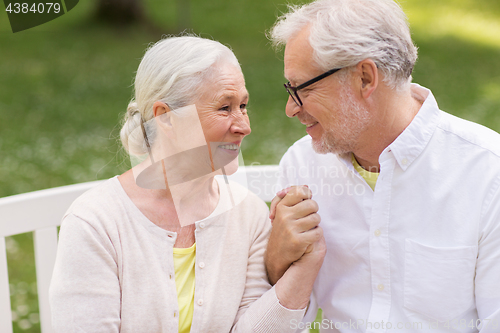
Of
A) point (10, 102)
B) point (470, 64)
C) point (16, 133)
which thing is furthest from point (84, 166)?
point (470, 64)

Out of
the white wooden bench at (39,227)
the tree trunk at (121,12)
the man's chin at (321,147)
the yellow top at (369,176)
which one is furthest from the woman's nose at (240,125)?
the tree trunk at (121,12)

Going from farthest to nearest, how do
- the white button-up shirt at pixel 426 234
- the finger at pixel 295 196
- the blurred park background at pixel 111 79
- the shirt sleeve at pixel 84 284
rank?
the blurred park background at pixel 111 79
the finger at pixel 295 196
the white button-up shirt at pixel 426 234
the shirt sleeve at pixel 84 284

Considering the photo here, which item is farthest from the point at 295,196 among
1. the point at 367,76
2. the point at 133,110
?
the point at 133,110

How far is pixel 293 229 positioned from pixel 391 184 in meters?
0.45

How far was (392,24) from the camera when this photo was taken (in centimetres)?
198

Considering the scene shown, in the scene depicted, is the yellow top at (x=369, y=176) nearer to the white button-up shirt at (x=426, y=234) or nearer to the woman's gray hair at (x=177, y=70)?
the white button-up shirt at (x=426, y=234)

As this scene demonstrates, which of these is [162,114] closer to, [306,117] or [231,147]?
[231,147]

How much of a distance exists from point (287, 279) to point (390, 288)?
17.0 inches

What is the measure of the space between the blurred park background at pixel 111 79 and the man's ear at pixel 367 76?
116 cm

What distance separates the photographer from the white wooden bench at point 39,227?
7.29ft

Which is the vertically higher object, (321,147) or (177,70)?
(177,70)

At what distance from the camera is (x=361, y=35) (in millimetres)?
1938

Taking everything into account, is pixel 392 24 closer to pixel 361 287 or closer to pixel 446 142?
pixel 446 142

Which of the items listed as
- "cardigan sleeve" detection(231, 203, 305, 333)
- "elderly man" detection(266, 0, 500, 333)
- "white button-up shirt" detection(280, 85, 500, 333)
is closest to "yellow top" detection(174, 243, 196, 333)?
"cardigan sleeve" detection(231, 203, 305, 333)
